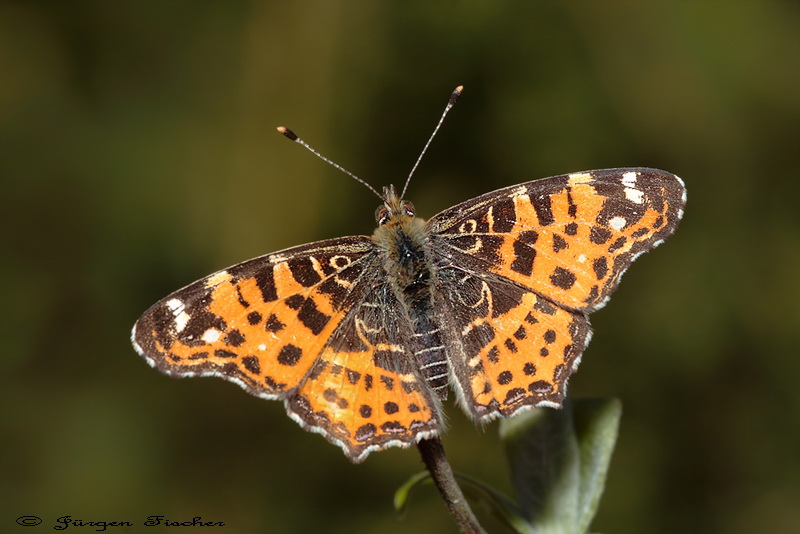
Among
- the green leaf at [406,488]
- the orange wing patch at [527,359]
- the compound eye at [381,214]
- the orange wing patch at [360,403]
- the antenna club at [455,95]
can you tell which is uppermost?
the antenna club at [455,95]

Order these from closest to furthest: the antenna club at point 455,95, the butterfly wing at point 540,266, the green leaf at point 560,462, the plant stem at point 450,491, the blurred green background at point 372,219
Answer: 1. the plant stem at point 450,491
2. the green leaf at point 560,462
3. the butterfly wing at point 540,266
4. the antenna club at point 455,95
5. the blurred green background at point 372,219

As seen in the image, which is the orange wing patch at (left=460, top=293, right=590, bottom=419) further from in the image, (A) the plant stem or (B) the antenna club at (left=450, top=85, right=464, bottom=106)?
(B) the antenna club at (left=450, top=85, right=464, bottom=106)

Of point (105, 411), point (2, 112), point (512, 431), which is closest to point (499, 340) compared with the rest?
point (512, 431)

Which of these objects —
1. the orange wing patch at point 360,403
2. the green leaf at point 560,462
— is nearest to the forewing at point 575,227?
the green leaf at point 560,462

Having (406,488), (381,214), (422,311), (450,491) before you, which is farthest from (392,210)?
(450,491)

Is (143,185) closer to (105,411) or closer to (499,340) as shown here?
(105,411)

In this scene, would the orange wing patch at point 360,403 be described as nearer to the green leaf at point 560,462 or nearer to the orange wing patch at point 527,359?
the orange wing patch at point 527,359

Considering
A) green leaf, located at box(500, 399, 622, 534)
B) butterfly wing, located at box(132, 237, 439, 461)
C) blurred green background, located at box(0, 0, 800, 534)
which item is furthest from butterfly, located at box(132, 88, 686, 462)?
blurred green background, located at box(0, 0, 800, 534)

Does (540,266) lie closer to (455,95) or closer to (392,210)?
(392,210)
